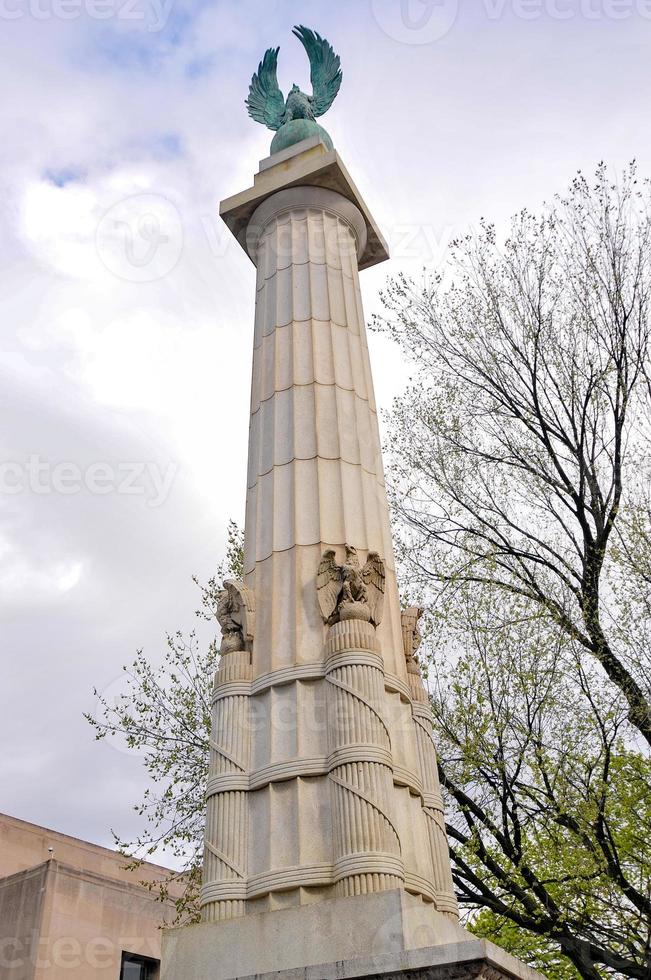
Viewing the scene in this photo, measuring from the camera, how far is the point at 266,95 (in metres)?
15.4

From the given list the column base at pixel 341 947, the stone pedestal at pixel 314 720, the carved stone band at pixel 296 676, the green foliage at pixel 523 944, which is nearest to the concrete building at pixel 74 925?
the green foliage at pixel 523 944

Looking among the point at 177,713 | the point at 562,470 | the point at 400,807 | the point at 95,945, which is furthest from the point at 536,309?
the point at 95,945

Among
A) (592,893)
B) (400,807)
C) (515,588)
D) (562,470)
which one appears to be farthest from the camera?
(562,470)

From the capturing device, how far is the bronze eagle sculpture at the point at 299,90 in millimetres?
15039

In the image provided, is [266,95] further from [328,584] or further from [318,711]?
[318,711]

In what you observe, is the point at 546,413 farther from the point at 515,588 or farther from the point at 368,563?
the point at 368,563

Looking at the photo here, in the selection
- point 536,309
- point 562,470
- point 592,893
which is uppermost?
point 536,309

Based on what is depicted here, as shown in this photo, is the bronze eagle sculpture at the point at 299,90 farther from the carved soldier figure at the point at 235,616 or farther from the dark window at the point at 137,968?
the dark window at the point at 137,968

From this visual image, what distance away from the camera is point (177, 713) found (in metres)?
18.3

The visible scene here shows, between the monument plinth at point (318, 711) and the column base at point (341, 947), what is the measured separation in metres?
0.01

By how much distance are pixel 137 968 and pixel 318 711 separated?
1931cm

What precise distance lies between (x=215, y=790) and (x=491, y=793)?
26.9 feet

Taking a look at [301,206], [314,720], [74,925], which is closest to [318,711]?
[314,720]

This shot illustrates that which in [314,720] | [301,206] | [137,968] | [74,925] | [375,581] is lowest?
[314,720]
